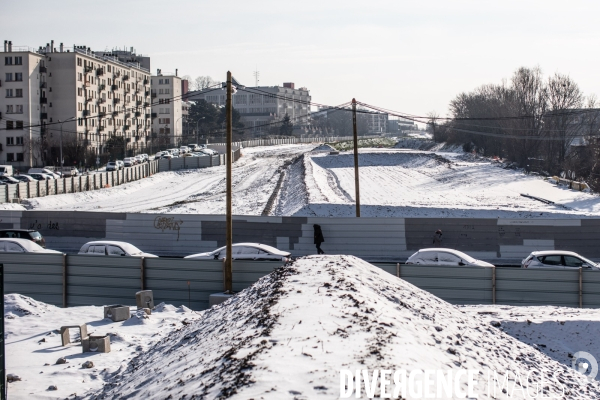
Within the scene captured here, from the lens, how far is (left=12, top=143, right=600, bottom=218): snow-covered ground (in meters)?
39.0

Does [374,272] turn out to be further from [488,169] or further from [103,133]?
[103,133]

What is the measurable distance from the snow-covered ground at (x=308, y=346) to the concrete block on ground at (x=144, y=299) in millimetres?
1956

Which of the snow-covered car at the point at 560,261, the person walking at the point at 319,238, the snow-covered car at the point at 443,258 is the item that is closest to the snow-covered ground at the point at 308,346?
the snow-covered car at the point at 443,258

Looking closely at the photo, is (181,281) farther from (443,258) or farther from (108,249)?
(443,258)

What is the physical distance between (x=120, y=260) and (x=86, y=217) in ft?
42.0

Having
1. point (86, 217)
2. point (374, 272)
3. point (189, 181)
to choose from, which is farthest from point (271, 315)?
point (189, 181)

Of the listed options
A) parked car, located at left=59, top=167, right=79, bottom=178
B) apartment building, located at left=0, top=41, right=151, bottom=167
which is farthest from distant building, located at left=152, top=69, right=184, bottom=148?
parked car, located at left=59, top=167, right=79, bottom=178

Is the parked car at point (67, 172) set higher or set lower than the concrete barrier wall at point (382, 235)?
higher

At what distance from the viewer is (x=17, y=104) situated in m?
84.5

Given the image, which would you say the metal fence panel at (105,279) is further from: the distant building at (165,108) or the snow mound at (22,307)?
the distant building at (165,108)

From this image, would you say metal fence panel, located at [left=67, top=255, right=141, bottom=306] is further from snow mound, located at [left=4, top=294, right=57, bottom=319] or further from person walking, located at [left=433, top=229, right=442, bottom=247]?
person walking, located at [left=433, top=229, right=442, bottom=247]

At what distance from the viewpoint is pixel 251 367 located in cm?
745

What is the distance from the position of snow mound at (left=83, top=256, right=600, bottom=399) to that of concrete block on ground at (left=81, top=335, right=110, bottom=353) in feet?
5.62

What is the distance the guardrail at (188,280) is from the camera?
18266 millimetres
